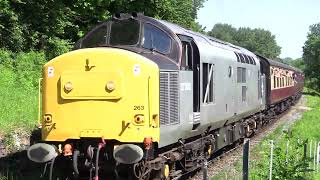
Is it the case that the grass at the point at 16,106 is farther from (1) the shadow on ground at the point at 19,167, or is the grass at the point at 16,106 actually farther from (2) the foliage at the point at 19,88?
(1) the shadow on ground at the point at 19,167

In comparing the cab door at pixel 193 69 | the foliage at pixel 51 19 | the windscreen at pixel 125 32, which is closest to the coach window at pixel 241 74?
the cab door at pixel 193 69

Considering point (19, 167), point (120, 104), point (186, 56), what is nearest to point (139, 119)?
point (120, 104)

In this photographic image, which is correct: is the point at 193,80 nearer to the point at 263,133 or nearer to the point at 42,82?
the point at 42,82

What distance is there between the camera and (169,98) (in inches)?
371

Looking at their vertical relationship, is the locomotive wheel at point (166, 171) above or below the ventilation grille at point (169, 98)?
below

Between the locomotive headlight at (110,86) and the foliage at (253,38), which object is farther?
the foliage at (253,38)

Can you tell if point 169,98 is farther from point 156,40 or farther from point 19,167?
point 19,167

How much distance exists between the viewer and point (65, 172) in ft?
31.6

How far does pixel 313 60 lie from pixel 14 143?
88.5 meters

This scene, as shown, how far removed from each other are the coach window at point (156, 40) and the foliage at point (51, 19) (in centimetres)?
1398

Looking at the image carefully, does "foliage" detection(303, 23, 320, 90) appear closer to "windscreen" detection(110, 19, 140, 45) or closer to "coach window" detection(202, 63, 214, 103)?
"coach window" detection(202, 63, 214, 103)

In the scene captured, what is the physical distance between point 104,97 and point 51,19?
734 inches

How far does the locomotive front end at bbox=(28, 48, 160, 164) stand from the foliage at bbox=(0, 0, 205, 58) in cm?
1461

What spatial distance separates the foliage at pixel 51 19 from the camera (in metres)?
23.7
